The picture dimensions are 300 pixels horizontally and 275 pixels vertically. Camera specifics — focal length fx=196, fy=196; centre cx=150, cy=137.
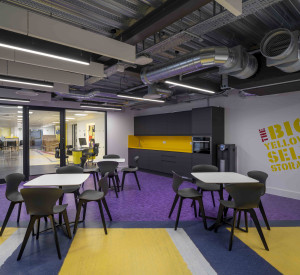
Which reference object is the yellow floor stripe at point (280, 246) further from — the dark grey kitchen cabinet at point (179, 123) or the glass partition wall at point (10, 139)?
the glass partition wall at point (10, 139)

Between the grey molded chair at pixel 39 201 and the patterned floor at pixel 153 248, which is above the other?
the grey molded chair at pixel 39 201

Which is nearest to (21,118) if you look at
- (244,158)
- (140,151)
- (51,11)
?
(140,151)

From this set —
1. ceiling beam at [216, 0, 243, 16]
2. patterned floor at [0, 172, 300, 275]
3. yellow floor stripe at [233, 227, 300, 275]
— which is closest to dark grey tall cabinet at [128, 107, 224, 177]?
patterned floor at [0, 172, 300, 275]

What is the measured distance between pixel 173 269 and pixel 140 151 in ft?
21.4

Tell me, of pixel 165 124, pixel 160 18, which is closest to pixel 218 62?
pixel 160 18

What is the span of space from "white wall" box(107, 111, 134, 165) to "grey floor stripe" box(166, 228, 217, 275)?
648cm

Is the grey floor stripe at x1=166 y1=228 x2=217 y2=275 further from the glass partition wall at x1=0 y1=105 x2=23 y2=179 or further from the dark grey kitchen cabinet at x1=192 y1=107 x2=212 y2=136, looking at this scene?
the glass partition wall at x1=0 y1=105 x2=23 y2=179

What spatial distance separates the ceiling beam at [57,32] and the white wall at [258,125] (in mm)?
4193

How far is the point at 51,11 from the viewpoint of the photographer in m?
2.59

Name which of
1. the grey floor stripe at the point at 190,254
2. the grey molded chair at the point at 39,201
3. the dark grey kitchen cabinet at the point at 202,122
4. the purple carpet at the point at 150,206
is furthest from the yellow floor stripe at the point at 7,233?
the dark grey kitchen cabinet at the point at 202,122

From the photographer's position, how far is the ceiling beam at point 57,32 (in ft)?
7.40

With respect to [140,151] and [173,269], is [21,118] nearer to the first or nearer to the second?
[140,151]

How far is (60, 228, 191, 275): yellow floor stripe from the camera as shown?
92.1 inches

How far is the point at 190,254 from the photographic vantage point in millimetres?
2631
